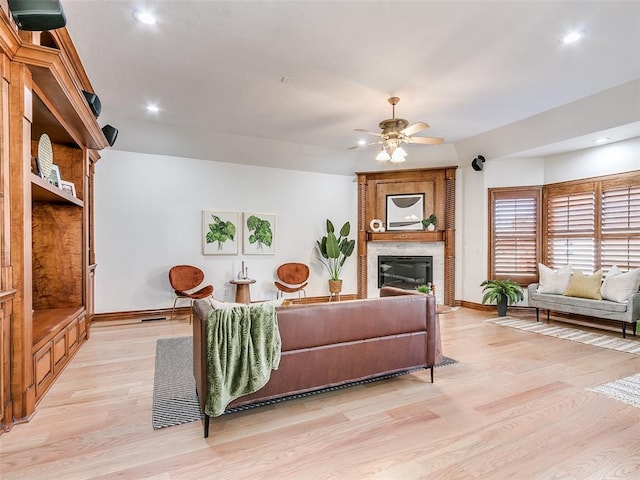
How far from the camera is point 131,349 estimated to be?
14.2 ft

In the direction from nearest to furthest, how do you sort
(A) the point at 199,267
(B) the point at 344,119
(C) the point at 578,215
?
(B) the point at 344,119
(C) the point at 578,215
(A) the point at 199,267

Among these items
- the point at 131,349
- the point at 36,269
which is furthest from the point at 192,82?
the point at 131,349

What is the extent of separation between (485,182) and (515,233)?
1112mm

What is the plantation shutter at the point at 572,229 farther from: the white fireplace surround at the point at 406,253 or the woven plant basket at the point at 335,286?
the woven plant basket at the point at 335,286

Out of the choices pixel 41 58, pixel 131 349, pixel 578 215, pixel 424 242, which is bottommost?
pixel 131 349

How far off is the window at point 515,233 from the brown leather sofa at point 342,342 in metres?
4.13

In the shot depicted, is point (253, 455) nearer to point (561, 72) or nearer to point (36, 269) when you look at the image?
point (36, 269)

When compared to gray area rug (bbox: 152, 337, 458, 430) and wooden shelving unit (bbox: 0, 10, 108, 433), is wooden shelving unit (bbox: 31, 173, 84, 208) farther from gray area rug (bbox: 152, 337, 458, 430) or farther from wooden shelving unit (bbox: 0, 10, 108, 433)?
gray area rug (bbox: 152, 337, 458, 430)

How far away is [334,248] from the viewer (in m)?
7.24

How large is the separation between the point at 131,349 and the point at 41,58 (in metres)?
3.19

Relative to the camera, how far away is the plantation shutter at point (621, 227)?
17.4 ft

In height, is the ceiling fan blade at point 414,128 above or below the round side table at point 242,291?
above

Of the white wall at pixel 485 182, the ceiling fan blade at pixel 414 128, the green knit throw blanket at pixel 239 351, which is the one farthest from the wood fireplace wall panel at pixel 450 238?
the green knit throw blanket at pixel 239 351

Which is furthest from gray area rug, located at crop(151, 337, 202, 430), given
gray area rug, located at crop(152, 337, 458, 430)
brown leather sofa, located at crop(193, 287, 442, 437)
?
brown leather sofa, located at crop(193, 287, 442, 437)
